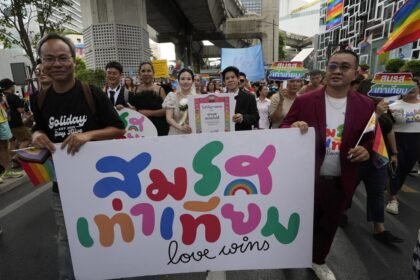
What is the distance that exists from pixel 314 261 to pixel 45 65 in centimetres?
241

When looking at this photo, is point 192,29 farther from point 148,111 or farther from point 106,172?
point 106,172

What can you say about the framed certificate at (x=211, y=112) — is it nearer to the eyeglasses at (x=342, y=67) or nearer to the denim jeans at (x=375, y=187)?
the eyeglasses at (x=342, y=67)

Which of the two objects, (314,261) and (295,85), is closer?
(314,261)

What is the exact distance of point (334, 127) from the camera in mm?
2180

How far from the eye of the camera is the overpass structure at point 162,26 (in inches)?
604

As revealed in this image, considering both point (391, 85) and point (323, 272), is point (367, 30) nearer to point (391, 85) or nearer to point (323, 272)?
point (391, 85)

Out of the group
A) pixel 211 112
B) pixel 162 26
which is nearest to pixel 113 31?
pixel 211 112

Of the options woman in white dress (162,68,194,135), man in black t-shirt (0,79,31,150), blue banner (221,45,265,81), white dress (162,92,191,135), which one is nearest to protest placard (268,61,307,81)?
woman in white dress (162,68,194,135)

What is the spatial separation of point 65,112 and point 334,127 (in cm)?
181

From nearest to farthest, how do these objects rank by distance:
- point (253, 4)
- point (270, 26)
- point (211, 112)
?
point (211, 112) → point (270, 26) → point (253, 4)

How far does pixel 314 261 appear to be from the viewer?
97.5 inches

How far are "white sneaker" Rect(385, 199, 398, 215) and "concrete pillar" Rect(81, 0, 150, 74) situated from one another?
14136 millimetres

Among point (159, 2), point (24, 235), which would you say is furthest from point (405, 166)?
point (159, 2)

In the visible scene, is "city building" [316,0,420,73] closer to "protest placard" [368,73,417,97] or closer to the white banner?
"protest placard" [368,73,417,97]
